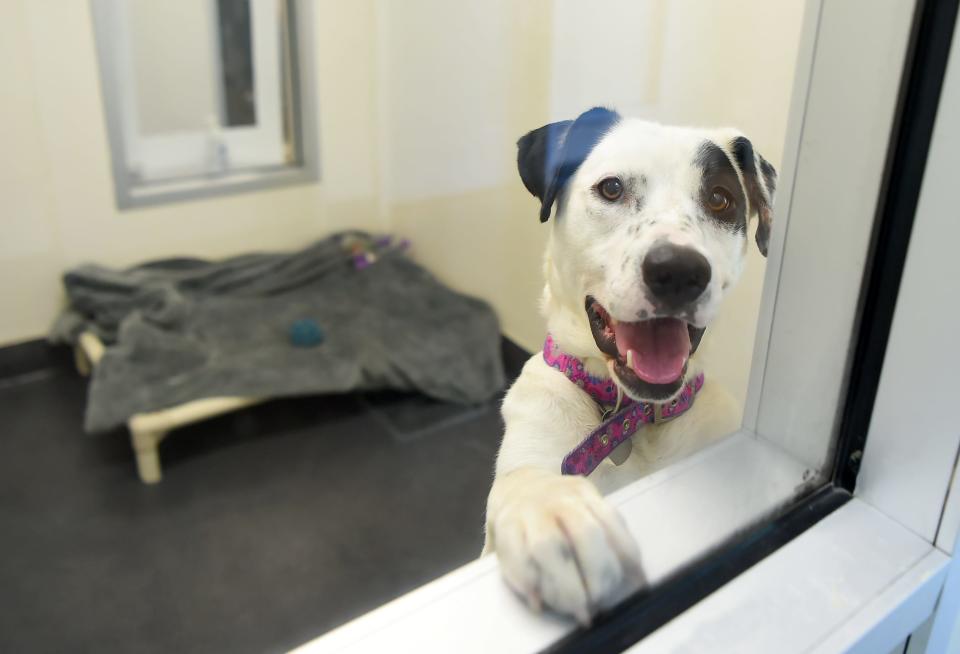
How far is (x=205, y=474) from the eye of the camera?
5.47 feet

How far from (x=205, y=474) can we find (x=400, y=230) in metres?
0.66

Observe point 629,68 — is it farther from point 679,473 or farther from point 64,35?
point 64,35

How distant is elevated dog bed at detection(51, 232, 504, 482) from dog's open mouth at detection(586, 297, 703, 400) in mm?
886

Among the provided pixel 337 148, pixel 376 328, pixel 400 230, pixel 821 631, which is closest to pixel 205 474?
pixel 376 328

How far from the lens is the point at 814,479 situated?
1.68 feet

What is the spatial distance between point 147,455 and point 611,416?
4.55 feet

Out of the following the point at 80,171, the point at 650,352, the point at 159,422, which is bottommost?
the point at 159,422

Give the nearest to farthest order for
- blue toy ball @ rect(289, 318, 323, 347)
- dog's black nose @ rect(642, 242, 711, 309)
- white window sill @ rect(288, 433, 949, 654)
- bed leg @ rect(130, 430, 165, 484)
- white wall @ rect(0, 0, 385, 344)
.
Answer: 1. white window sill @ rect(288, 433, 949, 654)
2. dog's black nose @ rect(642, 242, 711, 309)
3. bed leg @ rect(130, 430, 165, 484)
4. white wall @ rect(0, 0, 385, 344)
5. blue toy ball @ rect(289, 318, 323, 347)

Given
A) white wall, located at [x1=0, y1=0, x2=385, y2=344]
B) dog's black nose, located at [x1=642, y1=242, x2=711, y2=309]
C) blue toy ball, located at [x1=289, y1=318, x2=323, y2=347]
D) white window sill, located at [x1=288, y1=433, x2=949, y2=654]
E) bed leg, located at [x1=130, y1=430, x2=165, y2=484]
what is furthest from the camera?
blue toy ball, located at [x1=289, y1=318, x2=323, y2=347]

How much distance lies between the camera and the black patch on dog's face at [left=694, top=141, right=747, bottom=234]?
1.63 ft

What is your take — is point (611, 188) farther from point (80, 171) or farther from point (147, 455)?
point (80, 171)

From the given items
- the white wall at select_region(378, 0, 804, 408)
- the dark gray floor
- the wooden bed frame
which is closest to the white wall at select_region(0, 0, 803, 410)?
the white wall at select_region(378, 0, 804, 408)

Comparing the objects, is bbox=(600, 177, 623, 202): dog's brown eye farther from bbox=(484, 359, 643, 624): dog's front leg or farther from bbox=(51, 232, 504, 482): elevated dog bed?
bbox=(51, 232, 504, 482): elevated dog bed

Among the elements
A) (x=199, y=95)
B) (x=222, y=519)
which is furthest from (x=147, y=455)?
(x=199, y=95)
